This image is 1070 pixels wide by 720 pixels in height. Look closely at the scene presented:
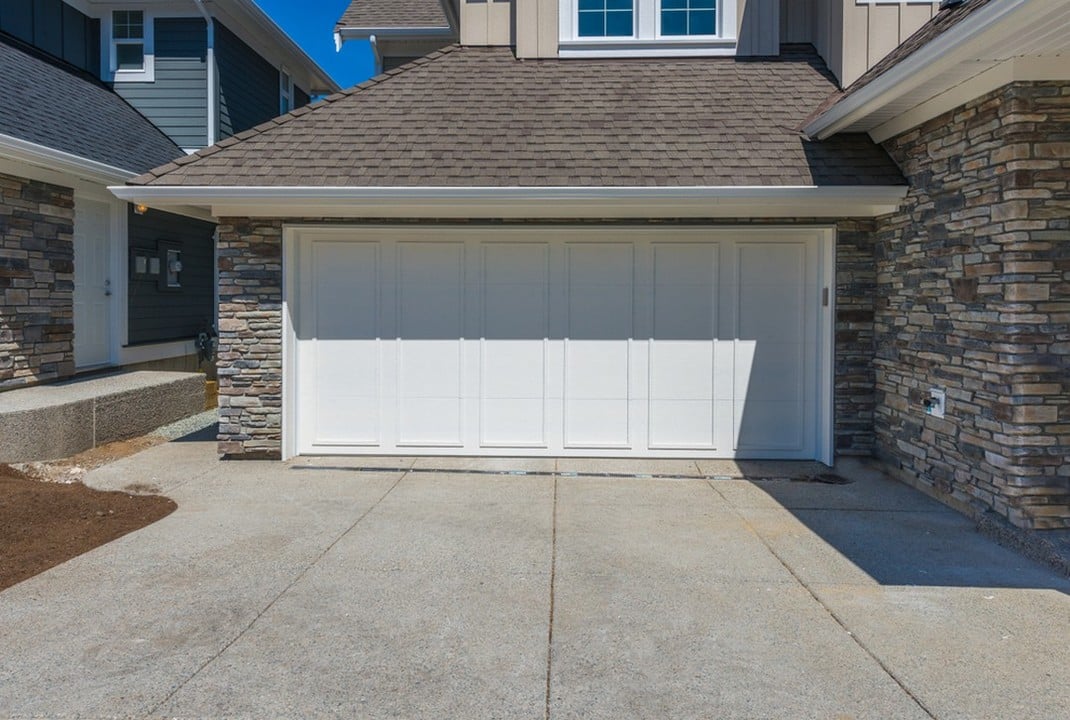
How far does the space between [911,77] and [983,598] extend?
3.45 metres

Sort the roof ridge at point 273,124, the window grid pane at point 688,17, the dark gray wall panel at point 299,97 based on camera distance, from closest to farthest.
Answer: the roof ridge at point 273,124 → the window grid pane at point 688,17 → the dark gray wall panel at point 299,97

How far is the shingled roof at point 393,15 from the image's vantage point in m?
12.6

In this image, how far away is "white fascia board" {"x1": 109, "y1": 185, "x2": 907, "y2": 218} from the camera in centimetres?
633

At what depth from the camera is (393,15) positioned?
12.8m

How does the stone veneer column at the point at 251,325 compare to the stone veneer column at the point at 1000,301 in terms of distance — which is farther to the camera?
the stone veneer column at the point at 251,325

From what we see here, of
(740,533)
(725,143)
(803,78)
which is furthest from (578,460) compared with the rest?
(803,78)

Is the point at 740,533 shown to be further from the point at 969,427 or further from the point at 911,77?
the point at 911,77

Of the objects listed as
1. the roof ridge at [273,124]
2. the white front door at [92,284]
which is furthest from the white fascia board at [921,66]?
the white front door at [92,284]

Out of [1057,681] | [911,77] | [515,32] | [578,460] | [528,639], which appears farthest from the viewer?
[515,32]

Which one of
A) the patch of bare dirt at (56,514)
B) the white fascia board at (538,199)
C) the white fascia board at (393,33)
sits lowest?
the patch of bare dirt at (56,514)

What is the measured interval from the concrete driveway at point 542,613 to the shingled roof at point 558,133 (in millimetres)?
2798

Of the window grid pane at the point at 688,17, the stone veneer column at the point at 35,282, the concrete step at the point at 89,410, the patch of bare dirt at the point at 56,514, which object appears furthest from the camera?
the window grid pane at the point at 688,17

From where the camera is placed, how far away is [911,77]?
5.18 metres

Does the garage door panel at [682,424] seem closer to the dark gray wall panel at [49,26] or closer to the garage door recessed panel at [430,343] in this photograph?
the garage door recessed panel at [430,343]
